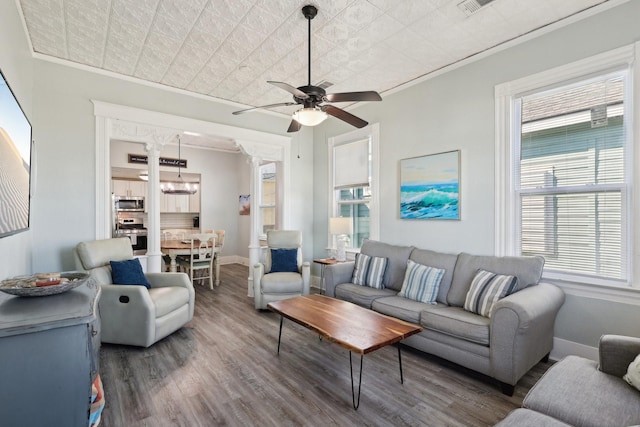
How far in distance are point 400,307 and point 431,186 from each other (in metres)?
1.60

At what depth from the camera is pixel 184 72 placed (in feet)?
12.6

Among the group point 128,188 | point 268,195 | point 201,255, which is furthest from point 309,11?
point 128,188

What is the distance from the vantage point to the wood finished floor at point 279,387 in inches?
81.8

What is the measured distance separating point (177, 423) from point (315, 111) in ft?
8.20

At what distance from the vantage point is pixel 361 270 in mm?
3975

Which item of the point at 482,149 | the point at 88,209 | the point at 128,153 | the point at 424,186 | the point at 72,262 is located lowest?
the point at 72,262

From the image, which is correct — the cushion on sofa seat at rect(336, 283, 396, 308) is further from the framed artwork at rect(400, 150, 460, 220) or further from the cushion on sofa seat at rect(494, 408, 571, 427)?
the cushion on sofa seat at rect(494, 408, 571, 427)

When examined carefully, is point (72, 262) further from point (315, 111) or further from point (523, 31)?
point (523, 31)

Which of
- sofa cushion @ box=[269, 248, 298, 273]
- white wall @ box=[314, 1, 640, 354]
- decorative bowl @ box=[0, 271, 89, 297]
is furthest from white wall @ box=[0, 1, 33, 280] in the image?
white wall @ box=[314, 1, 640, 354]

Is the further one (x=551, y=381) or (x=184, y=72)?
(x=184, y=72)

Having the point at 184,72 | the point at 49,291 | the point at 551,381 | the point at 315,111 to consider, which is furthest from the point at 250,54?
the point at 551,381

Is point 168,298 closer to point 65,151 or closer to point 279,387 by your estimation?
point 279,387

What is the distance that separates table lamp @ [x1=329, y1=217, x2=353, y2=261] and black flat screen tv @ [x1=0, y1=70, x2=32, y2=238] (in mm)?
3374

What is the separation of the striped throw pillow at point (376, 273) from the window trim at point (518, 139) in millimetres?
1264
